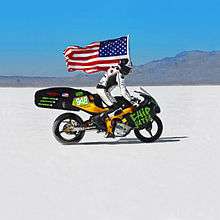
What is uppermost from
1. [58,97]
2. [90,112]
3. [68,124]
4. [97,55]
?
[97,55]

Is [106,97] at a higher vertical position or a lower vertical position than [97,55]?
lower

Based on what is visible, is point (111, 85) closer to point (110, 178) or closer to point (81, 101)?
point (81, 101)

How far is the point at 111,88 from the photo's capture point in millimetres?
13180

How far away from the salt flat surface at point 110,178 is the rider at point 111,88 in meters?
0.64

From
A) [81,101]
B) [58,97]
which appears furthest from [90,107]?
[58,97]

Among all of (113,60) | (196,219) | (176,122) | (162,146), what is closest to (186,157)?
(162,146)

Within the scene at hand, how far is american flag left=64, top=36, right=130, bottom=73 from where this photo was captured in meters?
14.1

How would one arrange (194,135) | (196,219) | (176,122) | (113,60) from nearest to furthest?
(196,219)
(113,60)
(194,135)
(176,122)

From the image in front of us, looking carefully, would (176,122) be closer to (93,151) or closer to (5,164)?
(93,151)

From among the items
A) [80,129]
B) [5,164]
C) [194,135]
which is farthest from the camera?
[194,135]

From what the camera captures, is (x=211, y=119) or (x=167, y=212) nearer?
(x=167, y=212)

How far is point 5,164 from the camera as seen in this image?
10461 mm

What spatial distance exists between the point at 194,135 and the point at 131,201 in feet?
26.2

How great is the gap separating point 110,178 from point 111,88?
174 inches
